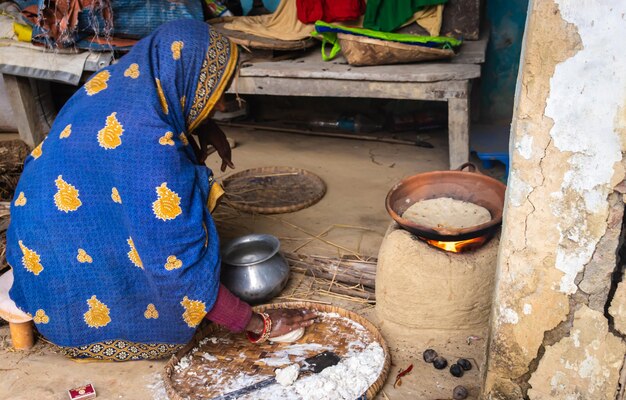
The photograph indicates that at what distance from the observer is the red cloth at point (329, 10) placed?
4.74 m

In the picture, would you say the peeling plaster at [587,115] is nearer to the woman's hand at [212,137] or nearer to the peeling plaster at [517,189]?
the peeling plaster at [517,189]

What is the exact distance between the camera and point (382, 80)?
417 centimetres

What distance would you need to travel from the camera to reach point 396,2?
15.1ft

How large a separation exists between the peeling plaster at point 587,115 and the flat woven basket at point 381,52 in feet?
7.87

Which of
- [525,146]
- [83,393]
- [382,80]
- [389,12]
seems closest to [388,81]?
[382,80]

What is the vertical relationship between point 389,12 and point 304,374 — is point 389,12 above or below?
above

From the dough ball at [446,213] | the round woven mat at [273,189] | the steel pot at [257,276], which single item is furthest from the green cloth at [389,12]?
the steel pot at [257,276]

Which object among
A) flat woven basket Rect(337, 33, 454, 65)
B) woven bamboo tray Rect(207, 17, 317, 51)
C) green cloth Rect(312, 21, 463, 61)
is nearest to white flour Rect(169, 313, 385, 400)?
flat woven basket Rect(337, 33, 454, 65)

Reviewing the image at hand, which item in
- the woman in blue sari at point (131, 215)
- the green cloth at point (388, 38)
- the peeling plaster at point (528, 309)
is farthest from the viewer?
the green cloth at point (388, 38)

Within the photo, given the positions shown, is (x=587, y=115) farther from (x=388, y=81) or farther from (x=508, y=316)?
(x=388, y=81)

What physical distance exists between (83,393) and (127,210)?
0.79 meters

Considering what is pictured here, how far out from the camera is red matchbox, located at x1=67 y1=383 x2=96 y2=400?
8.35 ft

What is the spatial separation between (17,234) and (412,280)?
5.41ft

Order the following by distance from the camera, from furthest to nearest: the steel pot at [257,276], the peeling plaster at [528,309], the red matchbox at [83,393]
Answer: the steel pot at [257,276] < the red matchbox at [83,393] < the peeling plaster at [528,309]
